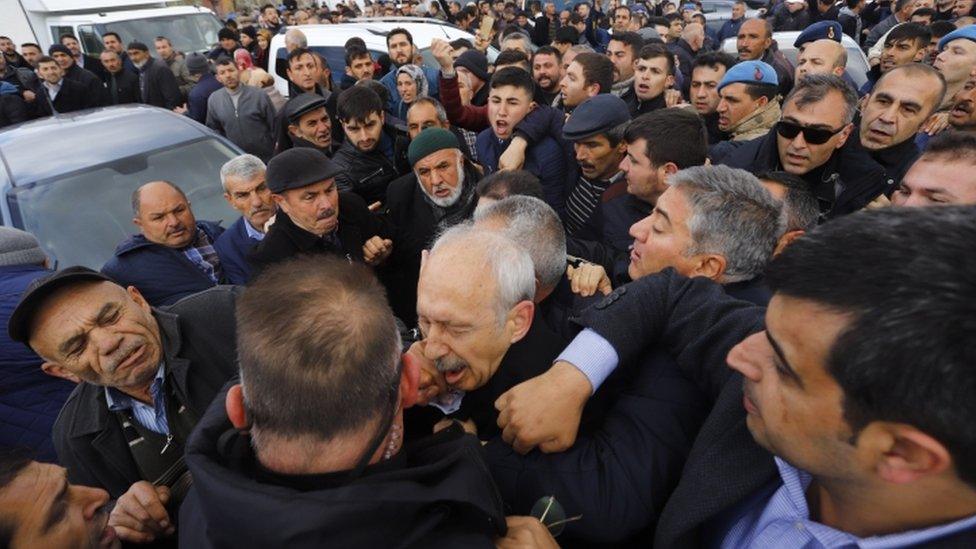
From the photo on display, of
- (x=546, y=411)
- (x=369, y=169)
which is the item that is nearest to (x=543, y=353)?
(x=546, y=411)

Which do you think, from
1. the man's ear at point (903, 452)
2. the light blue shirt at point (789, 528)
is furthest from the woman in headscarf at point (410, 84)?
the man's ear at point (903, 452)

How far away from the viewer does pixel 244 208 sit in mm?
3664

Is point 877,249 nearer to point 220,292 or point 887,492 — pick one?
point 887,492

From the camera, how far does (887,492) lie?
0.98 metres

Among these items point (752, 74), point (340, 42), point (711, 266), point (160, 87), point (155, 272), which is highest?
point (752, 74)

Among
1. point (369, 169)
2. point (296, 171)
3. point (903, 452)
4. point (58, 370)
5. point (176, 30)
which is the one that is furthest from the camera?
point (176, 30)

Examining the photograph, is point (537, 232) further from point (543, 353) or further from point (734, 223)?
point (734, 223)

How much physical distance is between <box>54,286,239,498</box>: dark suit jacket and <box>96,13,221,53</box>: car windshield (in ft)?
39.5

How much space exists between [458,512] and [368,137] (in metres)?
3.79

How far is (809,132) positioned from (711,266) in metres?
1.78

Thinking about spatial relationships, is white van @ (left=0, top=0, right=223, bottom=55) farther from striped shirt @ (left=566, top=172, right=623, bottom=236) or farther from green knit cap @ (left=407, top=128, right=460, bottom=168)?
striped shirt @ (left=566, top=172, right=623, bottom=236)

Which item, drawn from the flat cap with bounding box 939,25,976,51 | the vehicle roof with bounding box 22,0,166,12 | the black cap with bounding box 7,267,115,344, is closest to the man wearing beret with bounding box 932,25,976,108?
the flat cap with bounding box 939,25,976,51

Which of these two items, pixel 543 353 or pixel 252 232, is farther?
pixel 252 232

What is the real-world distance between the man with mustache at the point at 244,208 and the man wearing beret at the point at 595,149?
1967mm
